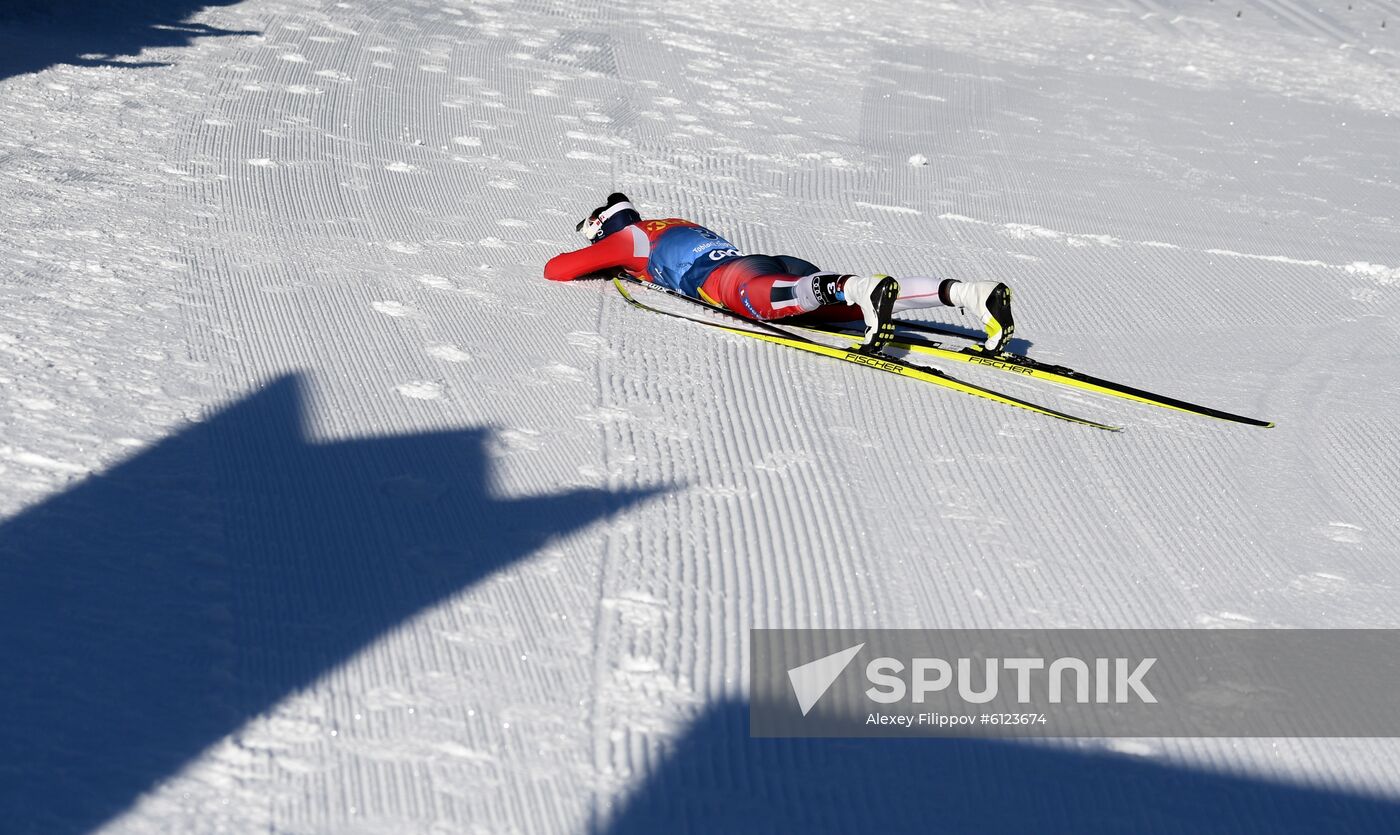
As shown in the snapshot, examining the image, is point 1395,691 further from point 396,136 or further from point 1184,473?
point 396,136

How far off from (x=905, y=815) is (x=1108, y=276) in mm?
3874

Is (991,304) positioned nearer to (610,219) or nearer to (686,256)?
(686,256)

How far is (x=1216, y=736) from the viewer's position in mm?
2510

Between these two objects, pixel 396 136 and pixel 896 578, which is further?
pixel 396 136

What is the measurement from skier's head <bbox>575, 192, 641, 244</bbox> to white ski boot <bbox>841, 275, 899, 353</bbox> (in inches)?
46.4

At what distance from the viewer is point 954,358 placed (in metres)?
4.37

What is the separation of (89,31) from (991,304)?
6.42m

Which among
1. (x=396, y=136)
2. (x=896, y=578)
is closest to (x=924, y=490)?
(x=896, y=578)

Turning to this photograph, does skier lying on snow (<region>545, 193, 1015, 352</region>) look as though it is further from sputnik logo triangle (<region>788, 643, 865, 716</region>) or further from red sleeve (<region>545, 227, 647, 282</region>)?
sputnik logo triangle (<region>788, 643, 865, 716</region>)

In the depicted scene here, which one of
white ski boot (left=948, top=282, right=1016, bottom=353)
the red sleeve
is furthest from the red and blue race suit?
white ski boot (left=948, top=282, right=1016, bottom=353)

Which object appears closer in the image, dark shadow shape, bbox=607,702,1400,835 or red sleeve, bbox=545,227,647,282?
dark shadow shape, bbox=607,702,1400,835

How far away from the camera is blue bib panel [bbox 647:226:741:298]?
15.8 ft

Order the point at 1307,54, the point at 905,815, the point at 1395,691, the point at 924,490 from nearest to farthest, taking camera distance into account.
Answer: the point at 905,815 → the point at 1395,691 → the point at 924,490 → the point at 1307,54

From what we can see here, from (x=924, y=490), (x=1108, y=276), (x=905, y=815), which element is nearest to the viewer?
(x=905, y=815)
